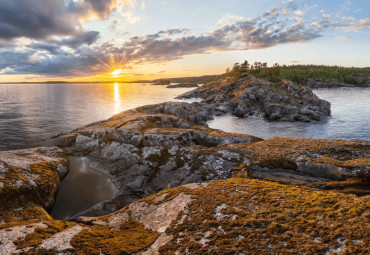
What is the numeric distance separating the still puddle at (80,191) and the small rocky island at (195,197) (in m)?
1.07

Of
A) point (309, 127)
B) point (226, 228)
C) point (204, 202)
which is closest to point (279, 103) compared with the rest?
point (309, 127)

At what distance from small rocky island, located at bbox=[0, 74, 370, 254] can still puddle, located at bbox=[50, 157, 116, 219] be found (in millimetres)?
1069

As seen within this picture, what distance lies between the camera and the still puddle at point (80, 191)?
22569mm

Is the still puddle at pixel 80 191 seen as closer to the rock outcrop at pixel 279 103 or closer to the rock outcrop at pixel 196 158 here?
the rock outcrop at pixel 196 158

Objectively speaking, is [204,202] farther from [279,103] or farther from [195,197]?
[279,103]

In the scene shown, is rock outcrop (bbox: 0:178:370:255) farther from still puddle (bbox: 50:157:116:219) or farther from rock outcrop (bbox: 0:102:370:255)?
still puddle (bbox: 50:157:116:219)

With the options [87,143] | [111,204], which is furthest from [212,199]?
[87,143]

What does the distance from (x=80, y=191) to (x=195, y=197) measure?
60.1 ft

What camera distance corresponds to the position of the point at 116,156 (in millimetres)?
32250

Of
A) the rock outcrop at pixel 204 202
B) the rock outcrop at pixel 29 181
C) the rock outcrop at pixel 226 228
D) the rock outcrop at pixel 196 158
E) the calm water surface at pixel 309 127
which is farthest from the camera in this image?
the calm water surface at pixel 309 127

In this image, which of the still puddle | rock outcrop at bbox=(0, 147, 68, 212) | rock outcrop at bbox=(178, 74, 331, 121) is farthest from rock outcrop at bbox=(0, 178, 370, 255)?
rock outcrop at bbox=(178, 74, 331, 121)

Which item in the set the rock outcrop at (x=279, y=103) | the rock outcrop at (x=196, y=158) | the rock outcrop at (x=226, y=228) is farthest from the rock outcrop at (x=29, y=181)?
the rock outcrop at (x=279, y=103)


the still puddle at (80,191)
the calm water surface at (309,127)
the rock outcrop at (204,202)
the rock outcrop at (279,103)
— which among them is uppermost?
the rock outcrop at (279,103)

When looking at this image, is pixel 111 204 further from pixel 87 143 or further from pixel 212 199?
pixel 87 143
